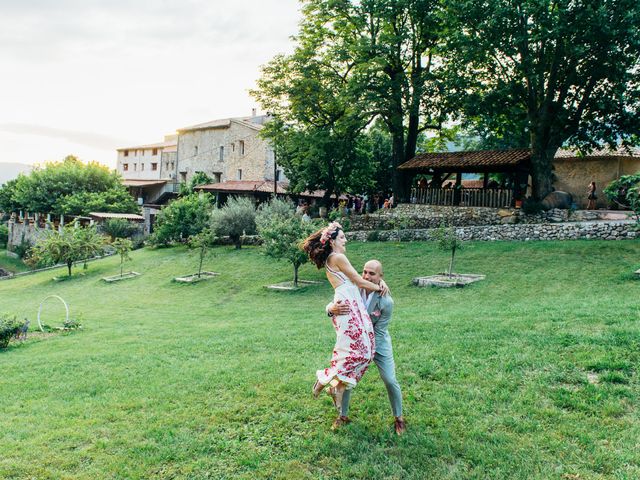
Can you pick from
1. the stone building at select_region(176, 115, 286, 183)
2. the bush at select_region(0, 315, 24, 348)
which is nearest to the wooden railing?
the stone building at select_region(176, 115, 286, 183)

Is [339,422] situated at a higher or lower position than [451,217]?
lower

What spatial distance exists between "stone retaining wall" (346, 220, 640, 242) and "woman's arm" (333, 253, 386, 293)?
17881 millimetres

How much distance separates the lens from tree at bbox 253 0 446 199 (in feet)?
89.1

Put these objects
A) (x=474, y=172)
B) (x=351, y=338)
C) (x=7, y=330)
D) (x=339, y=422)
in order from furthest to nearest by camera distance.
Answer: (x=474, y=172), (x=7, y=330), (x=339, y=422), (x=351, y=338)

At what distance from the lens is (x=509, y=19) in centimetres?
2073

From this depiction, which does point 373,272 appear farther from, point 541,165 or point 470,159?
point 470,159

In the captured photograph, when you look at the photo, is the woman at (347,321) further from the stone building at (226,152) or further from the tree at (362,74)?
the stone building at (226,152)

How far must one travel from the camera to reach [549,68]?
23109 millimetres

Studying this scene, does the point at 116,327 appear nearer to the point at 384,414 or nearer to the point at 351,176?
the point at 384,414

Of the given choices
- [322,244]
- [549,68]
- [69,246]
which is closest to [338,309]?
[322,244]

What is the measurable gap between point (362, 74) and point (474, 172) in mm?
8656

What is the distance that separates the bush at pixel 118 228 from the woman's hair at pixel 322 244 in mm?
38791

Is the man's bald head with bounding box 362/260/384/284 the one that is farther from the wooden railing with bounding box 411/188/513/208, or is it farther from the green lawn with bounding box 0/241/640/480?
the wooden railing with bounding box 411/188/513/208

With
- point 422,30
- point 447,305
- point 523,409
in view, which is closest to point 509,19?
point 422,30
